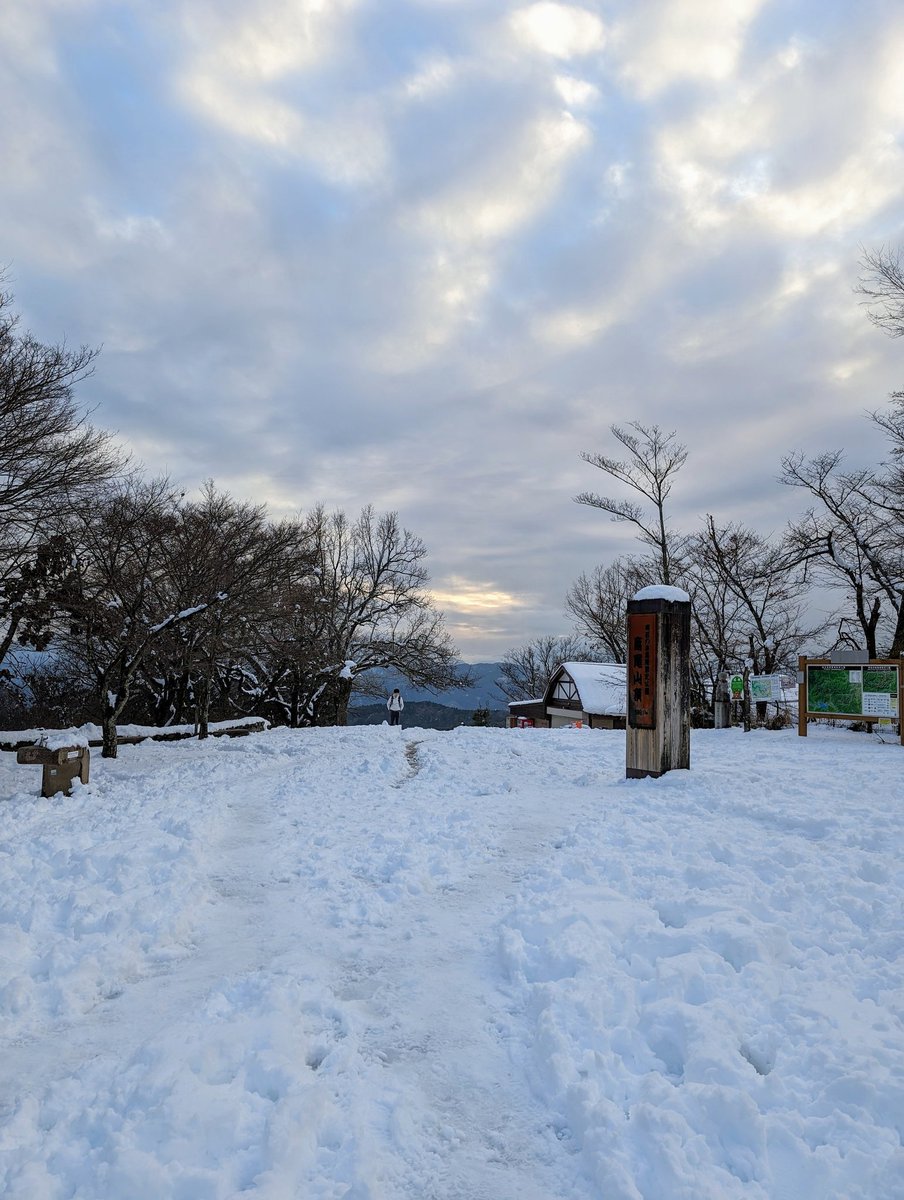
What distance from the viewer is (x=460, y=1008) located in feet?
12.5

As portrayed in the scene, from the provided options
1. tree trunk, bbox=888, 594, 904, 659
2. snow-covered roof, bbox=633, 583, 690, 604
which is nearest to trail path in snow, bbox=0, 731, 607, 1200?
snow-covered roof, bbox=633, 583, 690, 604

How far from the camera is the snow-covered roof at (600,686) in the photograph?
101 feet

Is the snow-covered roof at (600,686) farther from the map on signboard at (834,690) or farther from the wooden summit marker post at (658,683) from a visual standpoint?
the wooden summit marker post at (658,683)

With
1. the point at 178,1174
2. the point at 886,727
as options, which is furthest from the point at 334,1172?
the point at 886,727

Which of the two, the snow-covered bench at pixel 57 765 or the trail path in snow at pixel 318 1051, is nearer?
the trail path in snow at pixel 318 1051

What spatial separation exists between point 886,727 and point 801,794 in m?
11.2

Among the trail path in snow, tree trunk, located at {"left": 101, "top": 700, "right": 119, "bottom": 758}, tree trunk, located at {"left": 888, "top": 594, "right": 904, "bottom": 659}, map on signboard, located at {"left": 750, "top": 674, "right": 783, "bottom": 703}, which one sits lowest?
the trail path in snow

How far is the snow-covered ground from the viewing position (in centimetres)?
257

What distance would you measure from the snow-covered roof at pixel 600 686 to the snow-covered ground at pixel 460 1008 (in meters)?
23.4

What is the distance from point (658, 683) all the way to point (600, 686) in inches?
871

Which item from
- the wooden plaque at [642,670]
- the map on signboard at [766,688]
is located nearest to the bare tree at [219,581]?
the wooden plaque at [642,670]

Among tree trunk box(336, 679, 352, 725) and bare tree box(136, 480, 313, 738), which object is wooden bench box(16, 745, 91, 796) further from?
tree trunk box(336, 679, 352, 725)

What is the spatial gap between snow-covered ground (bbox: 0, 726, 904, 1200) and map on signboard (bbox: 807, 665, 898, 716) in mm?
7309

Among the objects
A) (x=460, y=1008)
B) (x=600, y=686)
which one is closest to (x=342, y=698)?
(x=600, y=686)
